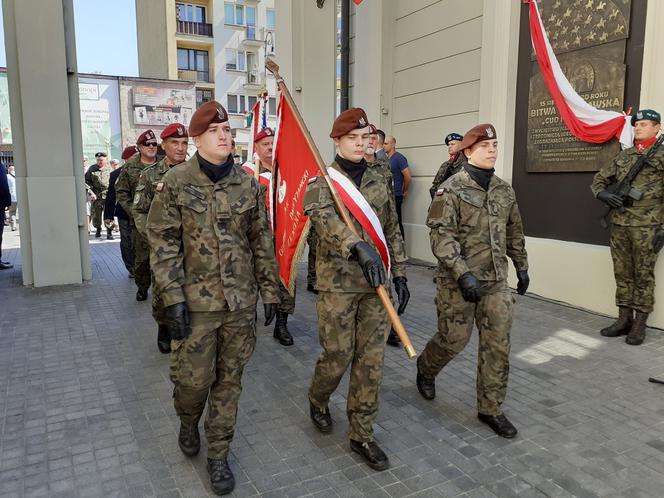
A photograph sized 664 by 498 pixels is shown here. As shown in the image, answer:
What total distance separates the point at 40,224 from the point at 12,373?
386cm

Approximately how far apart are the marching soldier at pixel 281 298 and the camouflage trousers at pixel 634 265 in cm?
332

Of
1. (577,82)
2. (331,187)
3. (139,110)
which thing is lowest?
(331,187)

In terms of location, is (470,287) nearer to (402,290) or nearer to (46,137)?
(402,290)

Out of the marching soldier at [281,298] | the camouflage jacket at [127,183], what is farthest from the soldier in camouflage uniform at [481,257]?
the camouflage jacket at [127,183]

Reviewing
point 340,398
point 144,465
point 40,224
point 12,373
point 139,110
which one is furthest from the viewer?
point 139,110

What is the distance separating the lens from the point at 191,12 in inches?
1747

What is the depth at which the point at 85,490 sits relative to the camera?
3021mm

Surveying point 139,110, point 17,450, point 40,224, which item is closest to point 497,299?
point 17,450

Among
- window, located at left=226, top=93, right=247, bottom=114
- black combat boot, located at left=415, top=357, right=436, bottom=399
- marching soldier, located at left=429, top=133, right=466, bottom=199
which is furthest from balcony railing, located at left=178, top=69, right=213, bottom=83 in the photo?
→ black combat boot, located at left=415, top=357, right=436, bottom=399

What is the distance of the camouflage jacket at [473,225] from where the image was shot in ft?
12.0

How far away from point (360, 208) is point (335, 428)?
1497 millimetres

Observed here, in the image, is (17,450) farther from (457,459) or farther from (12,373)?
(457,459)

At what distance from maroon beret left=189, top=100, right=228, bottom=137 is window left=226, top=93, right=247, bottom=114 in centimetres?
4311

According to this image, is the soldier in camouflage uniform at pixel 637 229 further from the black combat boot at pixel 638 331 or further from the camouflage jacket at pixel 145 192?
the camouflage jacket at pixel 145 192
